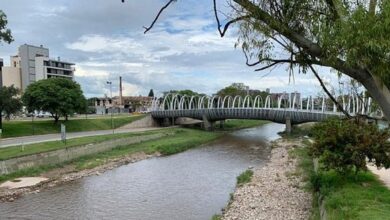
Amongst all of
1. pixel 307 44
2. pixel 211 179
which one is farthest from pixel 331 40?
pixel 211 179

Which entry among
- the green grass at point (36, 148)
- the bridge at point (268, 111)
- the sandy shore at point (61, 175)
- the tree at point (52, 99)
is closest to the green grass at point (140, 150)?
the sandy shore at point (61, 175)

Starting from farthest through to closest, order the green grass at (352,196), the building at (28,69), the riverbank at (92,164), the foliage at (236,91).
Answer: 1. the building at (28,69)
2. the foliage at (236,91)
3. the riverbank at (92,164)
4. the green grass at (352,196)

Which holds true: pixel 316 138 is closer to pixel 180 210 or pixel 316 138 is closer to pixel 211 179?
pixel 180 210

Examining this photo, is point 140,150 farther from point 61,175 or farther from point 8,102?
point 8,102

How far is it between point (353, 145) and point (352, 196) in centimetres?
288

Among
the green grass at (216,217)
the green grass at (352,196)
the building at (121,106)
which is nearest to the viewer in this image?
the green grass at (352,196)

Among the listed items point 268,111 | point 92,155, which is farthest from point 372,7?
point 268,111

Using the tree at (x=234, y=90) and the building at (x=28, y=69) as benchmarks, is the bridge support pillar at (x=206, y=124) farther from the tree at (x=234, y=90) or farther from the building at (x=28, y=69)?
the building at (x=28, y=69)

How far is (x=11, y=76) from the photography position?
5295 inches

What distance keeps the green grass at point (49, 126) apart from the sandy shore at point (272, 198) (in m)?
36.5

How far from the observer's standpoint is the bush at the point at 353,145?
1688 cm

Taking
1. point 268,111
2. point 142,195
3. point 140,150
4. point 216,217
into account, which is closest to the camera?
point 216,217

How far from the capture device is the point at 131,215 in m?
20.8

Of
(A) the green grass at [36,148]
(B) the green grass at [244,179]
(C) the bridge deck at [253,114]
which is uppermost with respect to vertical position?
(C) the bridge deck at [253,114]
